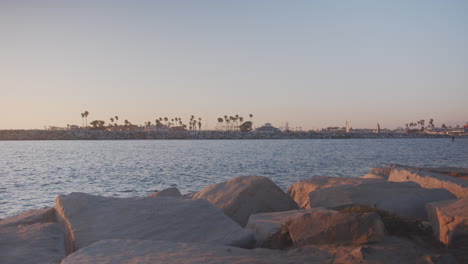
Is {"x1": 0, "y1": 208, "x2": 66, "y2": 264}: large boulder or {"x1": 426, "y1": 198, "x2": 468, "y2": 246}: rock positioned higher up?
{"x1": 426, "y1": 198, "x2": 468, "y2": 246}: rock

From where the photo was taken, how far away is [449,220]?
192 inches

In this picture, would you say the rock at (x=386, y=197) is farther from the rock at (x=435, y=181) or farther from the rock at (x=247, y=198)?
the rock at (x=435, y=181)

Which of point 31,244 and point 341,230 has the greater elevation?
point 341,230

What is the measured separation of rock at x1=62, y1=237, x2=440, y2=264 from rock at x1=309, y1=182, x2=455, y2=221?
2.24m

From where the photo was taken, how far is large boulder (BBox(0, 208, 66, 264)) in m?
4.81

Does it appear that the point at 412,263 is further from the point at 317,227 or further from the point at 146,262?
the point at 146,262

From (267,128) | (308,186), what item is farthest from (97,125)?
(308,186)

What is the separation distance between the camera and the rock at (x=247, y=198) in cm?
709

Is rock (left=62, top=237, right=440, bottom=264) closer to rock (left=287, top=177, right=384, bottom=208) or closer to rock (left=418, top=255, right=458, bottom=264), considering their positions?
rock (left=418, top=255, right=458, bottom=264)

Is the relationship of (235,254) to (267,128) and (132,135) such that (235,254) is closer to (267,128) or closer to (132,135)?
(132,135)

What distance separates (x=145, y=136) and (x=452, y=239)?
14687 cm

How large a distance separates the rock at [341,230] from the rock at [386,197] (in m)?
2.24

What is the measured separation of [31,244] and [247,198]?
3.74 metres

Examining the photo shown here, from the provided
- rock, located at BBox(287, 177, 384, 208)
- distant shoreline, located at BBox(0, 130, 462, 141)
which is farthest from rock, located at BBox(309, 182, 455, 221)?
distant shoreline, located at BBox(0, 130, 462, 141)
